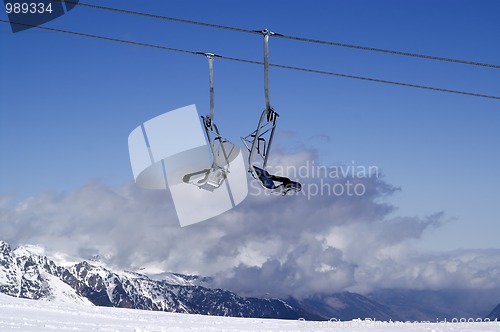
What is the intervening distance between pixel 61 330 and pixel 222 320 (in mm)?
23256

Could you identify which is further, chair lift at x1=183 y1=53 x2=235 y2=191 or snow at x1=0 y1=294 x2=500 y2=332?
snow at x1=0 y1=294 x2=500 y2=332

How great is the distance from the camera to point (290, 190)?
829 inches

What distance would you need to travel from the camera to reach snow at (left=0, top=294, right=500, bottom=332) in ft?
157

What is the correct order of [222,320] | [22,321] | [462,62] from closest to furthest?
[462,62], [22,321], [222,320]

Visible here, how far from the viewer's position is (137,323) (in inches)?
2188

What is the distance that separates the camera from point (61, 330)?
4394 centimetres

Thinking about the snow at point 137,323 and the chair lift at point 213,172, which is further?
the snow at point 137,323

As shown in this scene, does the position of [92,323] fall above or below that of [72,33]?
below

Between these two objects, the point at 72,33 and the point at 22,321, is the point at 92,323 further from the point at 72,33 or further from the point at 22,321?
the point at 72,33

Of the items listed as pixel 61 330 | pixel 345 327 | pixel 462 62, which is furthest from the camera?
pixel 345 327

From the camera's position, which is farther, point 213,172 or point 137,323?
point 137,323

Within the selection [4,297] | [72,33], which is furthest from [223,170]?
[4,297]

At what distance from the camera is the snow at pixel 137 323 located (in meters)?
47.9

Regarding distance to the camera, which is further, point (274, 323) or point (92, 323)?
point (274, 323)
